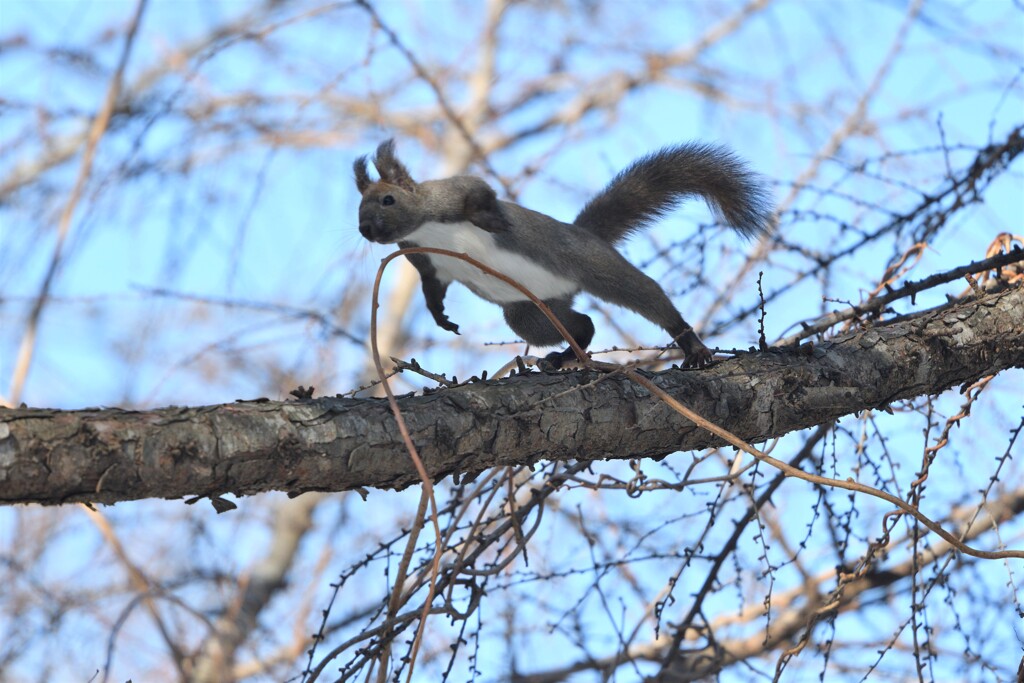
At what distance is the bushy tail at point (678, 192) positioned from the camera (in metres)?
2.74


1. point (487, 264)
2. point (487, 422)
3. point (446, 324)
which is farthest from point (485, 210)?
point (487, 422)

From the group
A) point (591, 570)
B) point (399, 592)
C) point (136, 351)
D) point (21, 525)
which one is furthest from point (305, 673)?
point (21, 525)

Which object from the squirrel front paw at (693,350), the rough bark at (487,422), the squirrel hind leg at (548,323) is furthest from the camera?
the squirrel hind leg at (548,323)

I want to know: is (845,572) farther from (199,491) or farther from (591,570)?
(199,491)

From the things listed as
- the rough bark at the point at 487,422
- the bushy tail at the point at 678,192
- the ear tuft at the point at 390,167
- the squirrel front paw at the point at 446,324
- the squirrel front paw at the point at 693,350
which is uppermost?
the ear tuft at the point at 390,167

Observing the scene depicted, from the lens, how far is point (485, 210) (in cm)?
259

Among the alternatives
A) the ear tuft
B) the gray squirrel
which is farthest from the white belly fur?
the ear tuft

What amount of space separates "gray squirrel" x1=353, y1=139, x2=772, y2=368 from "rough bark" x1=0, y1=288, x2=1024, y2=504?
0.46m

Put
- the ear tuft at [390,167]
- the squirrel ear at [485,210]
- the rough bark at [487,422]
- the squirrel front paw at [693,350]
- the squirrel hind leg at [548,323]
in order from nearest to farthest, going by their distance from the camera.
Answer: the rough bark at [487,422] → the squirrel front paw at [693,350] → the squirrel ear at [485,210] → the squirrel hind leg at [548,323] → the ear tuft at [390,167]

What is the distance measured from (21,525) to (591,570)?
248cm

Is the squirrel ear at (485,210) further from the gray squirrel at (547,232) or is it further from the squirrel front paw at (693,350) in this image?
the squirrel front paw at (693,350)

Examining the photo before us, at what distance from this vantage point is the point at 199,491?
146 centimetres

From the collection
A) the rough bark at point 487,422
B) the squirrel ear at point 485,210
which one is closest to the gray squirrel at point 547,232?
the squirrel ear at point 485,210

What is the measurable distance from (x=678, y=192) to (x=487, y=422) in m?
1.39
